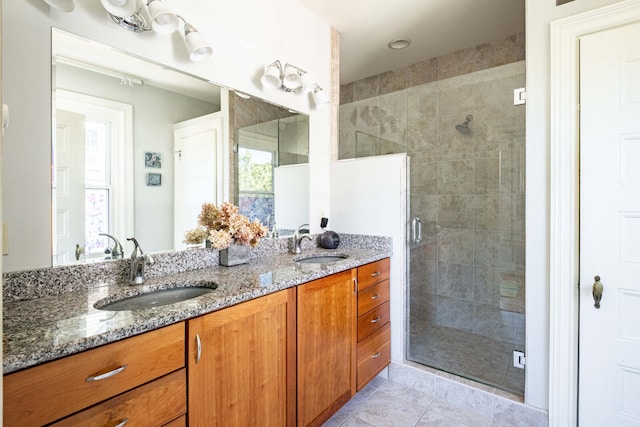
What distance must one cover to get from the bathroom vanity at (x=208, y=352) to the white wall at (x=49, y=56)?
347mm

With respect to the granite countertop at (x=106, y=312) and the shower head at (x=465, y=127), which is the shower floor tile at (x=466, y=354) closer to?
the granite countertop at (x=106, y=312)

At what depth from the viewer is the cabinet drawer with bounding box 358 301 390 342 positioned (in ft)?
6.43

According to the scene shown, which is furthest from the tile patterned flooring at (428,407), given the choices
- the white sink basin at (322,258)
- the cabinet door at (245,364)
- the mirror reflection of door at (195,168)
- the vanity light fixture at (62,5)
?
the vanity light fixture at (62,5)

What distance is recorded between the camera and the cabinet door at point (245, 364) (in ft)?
3.69

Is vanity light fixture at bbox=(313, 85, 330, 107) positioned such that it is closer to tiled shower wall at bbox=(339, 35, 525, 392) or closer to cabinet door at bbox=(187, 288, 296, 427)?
tiled shower wall at bbox=(339, 35, 525, 392)

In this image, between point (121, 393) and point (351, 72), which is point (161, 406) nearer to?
point (121, 393)

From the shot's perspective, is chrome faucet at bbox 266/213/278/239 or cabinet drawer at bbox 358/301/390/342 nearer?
cabinet drawer at bbox 358/301/390/342

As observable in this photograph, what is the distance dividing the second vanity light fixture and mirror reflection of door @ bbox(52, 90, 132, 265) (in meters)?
0.84

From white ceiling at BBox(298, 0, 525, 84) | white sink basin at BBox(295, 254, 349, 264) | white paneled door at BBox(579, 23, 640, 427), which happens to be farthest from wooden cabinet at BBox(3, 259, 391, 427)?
white ceiling at BBox(298, 0, 525, 84)

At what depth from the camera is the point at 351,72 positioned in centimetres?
342

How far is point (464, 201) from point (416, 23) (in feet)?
4.72

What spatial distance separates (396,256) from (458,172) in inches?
31.4

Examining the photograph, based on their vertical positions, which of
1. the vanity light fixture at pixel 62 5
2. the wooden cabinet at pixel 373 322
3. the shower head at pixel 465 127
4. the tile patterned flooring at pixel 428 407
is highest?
the vanity light fixture at pixel 62 5

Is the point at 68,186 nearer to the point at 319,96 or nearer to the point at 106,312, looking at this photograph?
the point at 106,312
